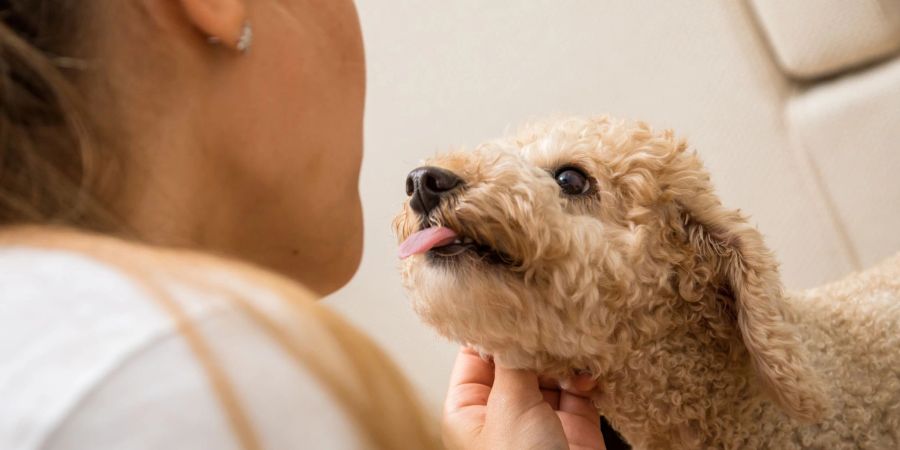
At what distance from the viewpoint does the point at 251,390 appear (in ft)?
1.09

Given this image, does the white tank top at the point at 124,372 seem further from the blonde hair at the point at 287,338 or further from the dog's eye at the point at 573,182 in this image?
the dog's eye at the point at 573,182

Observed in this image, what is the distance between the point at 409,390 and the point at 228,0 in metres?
0.27

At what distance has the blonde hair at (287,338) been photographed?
33cm

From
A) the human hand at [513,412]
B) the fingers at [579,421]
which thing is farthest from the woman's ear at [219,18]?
the fingers at [579,421]

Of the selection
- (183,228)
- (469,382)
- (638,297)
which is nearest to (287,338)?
(183,228)

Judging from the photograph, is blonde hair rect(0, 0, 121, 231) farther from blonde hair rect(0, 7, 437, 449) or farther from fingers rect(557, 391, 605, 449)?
fingers rect(557, 391, 605, 449)

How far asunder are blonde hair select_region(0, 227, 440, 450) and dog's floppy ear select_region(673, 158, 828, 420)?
455 mm

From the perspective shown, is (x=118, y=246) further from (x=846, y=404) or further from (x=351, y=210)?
(x=846, y=404)

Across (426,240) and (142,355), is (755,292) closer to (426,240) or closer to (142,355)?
(426,240)

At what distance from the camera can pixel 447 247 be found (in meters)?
0.73

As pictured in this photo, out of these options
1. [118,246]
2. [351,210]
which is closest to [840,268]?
[351,210]

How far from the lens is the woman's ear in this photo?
1.53 feet

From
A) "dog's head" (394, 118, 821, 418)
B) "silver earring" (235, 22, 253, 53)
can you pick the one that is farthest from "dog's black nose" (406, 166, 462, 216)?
"silver earring" (235, 22, 253, 53)

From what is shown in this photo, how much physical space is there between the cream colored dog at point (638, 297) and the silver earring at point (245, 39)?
0.25m
